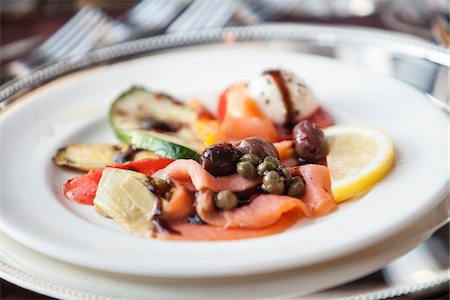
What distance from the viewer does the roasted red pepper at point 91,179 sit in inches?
76.6

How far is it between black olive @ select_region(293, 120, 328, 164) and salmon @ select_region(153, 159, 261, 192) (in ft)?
0.85

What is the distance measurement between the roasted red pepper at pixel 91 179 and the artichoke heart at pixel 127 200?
73mm

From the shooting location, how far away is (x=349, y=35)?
2932mm

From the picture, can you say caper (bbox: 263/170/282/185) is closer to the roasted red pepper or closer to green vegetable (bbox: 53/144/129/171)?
the roasted red pepper

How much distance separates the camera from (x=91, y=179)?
199 cm

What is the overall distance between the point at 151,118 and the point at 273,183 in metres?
0.77

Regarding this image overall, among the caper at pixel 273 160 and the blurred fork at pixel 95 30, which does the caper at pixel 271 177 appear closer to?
the caper at pixel 273 160

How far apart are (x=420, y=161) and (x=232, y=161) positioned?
53 cm

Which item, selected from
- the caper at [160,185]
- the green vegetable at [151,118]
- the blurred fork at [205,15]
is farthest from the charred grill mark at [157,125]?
the blurred fork at [205,15]

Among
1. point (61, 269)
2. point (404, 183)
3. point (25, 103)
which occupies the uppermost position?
point (25, 103)

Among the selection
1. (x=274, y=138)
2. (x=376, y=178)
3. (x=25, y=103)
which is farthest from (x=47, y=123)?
(x=376, y=178)

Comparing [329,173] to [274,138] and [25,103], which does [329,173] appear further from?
[25,103]

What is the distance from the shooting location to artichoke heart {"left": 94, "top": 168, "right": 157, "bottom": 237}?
1759 millimetres

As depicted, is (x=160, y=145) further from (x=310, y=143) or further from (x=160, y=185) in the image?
(x=310, y=143)
